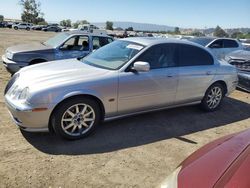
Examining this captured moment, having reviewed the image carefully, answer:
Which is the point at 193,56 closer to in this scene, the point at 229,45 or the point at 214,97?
the point at 214,97

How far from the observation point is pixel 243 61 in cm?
925

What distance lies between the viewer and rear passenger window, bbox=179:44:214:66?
18.2 ft

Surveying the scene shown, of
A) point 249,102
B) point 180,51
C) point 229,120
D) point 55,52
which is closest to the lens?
point 180,51

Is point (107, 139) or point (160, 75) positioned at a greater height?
point (160, 75)

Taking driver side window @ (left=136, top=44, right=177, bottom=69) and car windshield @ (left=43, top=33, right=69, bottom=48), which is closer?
driver side window @ (left=136, top=44, right=177, bottom=69)

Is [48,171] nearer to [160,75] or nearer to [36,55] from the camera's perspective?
[160,75]

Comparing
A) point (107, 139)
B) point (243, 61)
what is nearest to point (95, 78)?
point (107, 139)

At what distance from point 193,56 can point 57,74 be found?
2.88m

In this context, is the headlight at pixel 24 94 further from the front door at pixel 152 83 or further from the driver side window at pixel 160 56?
the driver side window at pixel 160 56

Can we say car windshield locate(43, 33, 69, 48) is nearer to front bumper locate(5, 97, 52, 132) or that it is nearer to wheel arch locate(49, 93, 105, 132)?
wheel arch locate(49, 93, 105, 132)

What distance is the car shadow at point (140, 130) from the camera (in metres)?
4.17

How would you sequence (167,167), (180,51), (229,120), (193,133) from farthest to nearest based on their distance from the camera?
(229,120) → (180,51) → (193,133) → (167,167)

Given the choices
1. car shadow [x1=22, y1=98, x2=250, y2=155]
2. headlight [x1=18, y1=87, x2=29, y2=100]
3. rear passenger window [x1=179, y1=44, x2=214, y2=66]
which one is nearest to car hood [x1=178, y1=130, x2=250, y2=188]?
car shadow [x1=22, y1=98, x2=250, y2=155]

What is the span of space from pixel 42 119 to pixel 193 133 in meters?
2.67
